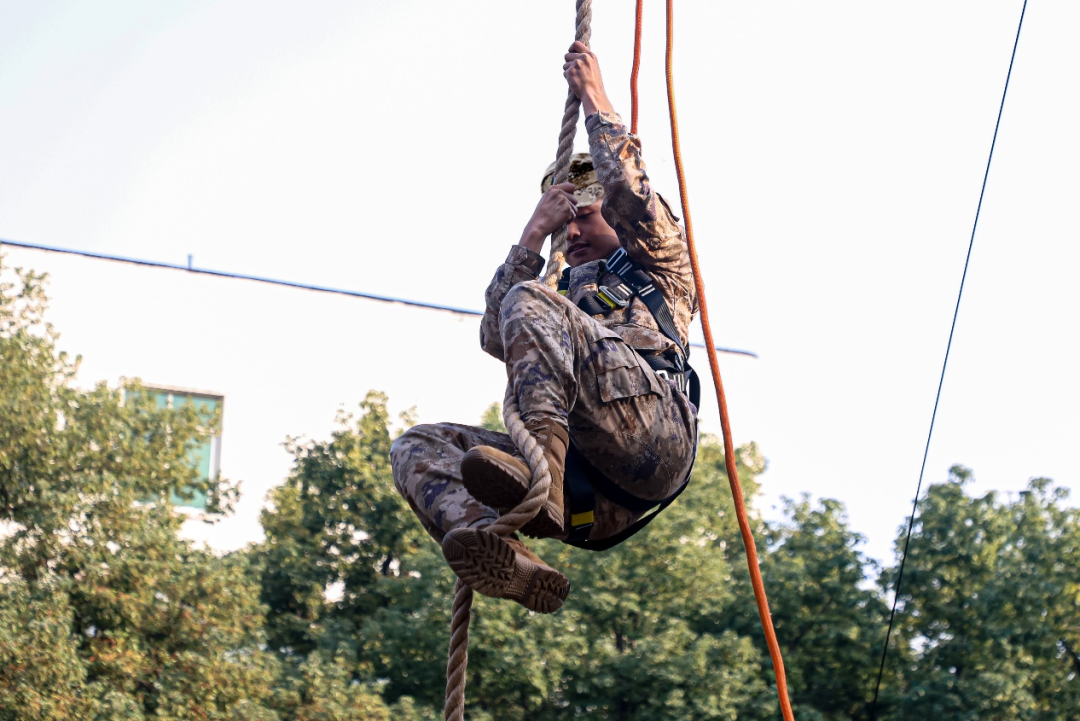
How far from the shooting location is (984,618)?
13.6 meters

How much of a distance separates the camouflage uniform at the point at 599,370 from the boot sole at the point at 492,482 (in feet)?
0.69

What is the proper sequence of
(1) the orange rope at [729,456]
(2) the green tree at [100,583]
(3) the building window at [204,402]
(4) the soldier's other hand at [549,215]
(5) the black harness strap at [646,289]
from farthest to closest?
1. (3) the building window at [204,402]
2. (2) the green tree at [100,583]
3. (1) the orange rope at [729,456]
4. (5) the black harness strap at [646,289]
5. (4) the soldier's other hand at [549,215]

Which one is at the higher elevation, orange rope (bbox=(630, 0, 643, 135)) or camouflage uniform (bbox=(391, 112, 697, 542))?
orange rope (bbox=(630, 0, 643, 135))

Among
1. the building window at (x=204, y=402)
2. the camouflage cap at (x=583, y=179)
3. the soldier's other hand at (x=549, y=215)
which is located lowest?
the soldier's other hand at (x=549, y=215)

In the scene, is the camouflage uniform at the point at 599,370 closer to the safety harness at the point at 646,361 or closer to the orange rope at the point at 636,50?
the safety harness at the point at 646,361

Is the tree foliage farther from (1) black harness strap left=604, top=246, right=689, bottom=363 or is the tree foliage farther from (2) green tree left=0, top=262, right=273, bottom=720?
(1) black harness strap left=604, top=246, right=689, bottom=363

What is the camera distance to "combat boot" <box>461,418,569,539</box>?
301cm

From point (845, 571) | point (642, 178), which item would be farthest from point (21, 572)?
point (642, 178)

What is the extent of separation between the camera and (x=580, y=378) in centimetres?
344

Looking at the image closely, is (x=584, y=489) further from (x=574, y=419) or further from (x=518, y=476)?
(x=518, y=476)

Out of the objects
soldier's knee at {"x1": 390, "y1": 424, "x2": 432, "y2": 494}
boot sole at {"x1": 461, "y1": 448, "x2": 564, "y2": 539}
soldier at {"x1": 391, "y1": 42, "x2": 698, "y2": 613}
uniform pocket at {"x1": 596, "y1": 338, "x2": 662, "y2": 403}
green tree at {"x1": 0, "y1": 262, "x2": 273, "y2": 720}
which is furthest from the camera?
green tree at {"x1": 0, "y1": 262, "x2": 273, "y2": 720}

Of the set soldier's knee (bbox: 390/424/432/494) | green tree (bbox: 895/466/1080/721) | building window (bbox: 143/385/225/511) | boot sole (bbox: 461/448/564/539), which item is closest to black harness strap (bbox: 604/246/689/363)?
soldier's knee (bbox: 390/424/432/494)

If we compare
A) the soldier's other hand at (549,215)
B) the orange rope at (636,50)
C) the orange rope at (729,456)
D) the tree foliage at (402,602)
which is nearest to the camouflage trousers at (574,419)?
the soldier's other hand at (549,215)

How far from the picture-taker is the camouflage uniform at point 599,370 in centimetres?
333
